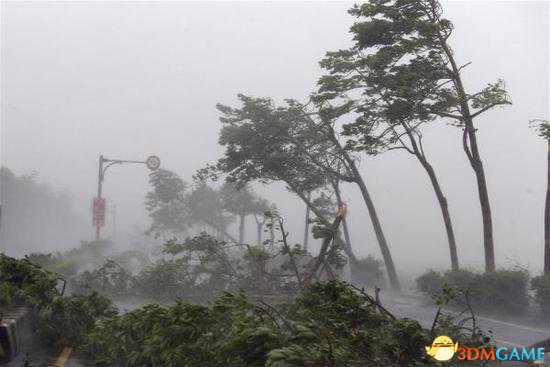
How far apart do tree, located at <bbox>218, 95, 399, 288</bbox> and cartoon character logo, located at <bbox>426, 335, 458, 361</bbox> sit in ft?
50.6

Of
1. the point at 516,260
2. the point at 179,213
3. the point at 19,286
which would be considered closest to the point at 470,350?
the point at 19,286

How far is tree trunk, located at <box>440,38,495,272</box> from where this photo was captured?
58.8 ft

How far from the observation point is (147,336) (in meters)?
7.01

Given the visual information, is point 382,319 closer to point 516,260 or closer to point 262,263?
point 262,263

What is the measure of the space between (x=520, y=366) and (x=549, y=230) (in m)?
11.3

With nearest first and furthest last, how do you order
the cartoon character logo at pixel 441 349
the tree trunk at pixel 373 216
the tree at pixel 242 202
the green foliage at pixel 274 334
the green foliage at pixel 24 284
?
the green foliage at pixel 274 334 → the cartoon character logo at pixel 441 349 → the green foliage at pixel 24 284 → the tree trunk at pixel 373 216 → the tree at pixel 242 202

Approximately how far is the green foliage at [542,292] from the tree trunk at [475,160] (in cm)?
349

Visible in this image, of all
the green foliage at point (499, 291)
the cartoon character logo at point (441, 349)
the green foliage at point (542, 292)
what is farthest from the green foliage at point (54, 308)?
the green foliage at point (542, 292)

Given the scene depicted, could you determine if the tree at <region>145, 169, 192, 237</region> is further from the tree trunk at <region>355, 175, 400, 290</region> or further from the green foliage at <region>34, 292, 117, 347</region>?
the green foliage at <region>34, 292, 117, 347</region>

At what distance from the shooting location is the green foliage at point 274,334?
17.5 ft

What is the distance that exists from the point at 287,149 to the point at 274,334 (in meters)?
17.5

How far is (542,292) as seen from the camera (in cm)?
1374

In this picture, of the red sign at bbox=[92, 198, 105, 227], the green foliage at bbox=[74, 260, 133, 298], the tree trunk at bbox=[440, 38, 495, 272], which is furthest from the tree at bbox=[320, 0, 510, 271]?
the red sign at bbox=[92, 198, 105, 227]

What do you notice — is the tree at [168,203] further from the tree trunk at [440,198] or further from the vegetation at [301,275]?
the tree trunk at [440,198]
